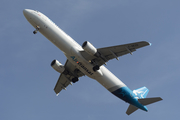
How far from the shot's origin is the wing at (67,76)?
4772 centimetres

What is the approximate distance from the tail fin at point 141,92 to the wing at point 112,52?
33.7ft

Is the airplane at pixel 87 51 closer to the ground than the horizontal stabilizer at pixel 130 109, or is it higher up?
higher up

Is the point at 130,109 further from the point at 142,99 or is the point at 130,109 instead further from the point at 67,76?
the point at 67,76

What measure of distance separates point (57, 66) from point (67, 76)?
4.23 meters

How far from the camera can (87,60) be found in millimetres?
41281

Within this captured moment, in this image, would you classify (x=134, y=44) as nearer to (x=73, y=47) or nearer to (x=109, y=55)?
(x=109, y=55)

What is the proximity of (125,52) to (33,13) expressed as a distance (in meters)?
15.5

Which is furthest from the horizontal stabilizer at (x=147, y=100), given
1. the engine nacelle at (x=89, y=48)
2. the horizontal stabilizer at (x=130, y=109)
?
the engine nacelle at (x=89, y=48)

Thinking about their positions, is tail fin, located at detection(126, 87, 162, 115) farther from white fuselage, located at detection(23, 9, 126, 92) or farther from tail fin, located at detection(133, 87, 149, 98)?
white fuselage, located at detection(23, 9, 126, 92)

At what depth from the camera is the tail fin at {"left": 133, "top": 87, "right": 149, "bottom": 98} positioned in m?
48.1

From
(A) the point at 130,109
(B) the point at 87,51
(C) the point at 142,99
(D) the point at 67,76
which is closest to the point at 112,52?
(B) the point at 87,51

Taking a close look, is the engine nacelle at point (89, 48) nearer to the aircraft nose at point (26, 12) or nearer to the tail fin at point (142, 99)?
the aircraft nose at point (26, 12)

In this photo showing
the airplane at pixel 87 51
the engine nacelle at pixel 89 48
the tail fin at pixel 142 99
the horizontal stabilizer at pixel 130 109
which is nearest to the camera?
the engine nacelle at pixel 89 48

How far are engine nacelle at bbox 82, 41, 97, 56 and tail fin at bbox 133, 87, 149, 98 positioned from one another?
13170 millimetres
